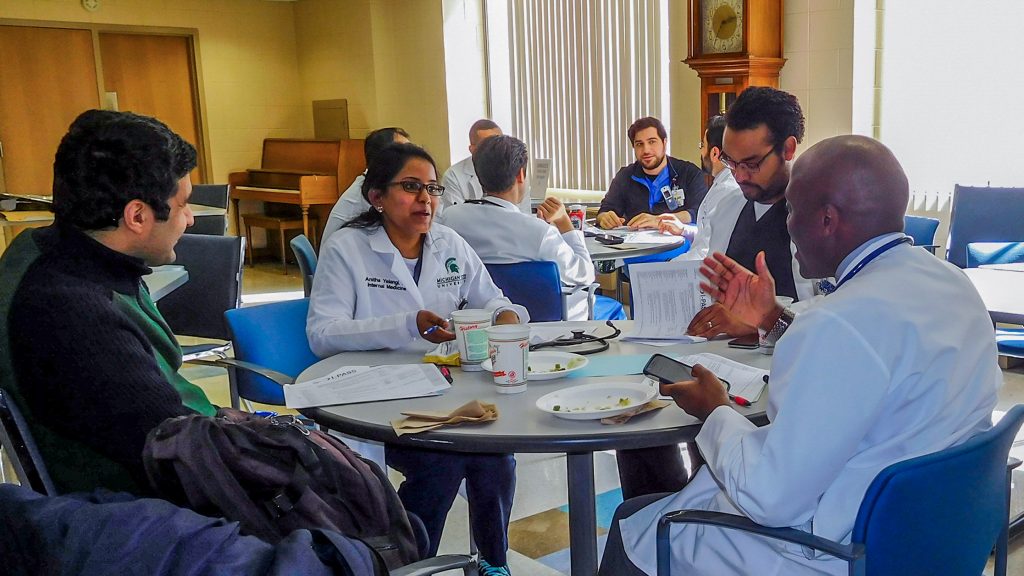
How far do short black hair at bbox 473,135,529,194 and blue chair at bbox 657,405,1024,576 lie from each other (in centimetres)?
229

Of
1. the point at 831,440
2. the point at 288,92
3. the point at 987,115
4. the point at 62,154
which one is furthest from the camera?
the point at 288,92

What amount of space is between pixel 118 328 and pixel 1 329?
18cm

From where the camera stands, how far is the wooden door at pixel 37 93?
8.55 metres

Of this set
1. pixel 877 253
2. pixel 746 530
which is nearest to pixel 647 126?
pixel 877 253

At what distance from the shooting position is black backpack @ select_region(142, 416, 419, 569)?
1.16 metres

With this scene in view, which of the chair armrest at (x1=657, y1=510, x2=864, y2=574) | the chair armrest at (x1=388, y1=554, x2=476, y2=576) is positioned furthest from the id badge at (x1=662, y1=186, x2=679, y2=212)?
the chair armrest at (x1=388, y1=554, x2=476, y2=576)

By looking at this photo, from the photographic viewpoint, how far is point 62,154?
1501 millimetres

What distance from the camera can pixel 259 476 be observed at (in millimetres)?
1194

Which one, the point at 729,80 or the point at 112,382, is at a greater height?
the point at 729,80

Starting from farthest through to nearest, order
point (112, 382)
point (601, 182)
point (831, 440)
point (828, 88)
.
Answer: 1. point (601, 182)
2. point (828, 88)
3. point (112, 382)
4. point (831, 440)

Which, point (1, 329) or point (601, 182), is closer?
point (1, 329)

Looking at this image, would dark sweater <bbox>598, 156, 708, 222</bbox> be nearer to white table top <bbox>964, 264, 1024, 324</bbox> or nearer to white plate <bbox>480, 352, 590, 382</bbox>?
white table top <bbox>964, 264, 1024, 324</bbox>

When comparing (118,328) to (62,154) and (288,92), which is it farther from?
(288,92)

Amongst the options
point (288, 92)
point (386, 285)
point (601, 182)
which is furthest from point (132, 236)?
point (288, 92)
